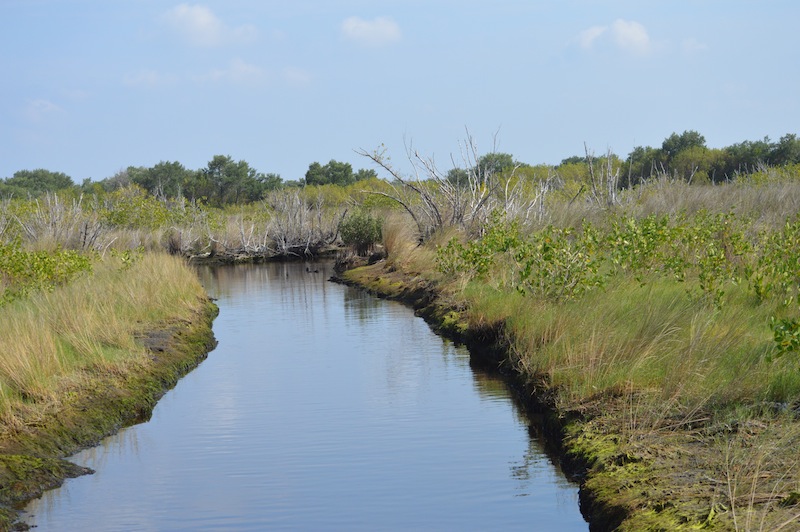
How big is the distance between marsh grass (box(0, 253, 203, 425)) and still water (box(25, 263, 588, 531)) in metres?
1.08

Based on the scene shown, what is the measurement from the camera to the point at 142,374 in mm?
15414

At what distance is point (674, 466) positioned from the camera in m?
8.41

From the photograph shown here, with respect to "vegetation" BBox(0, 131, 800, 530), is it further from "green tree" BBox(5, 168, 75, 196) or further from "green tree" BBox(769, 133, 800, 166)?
"green tree" BBox(5, 168, 75, 196)

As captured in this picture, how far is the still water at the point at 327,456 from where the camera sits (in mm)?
9133

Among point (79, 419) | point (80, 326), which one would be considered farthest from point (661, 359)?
point (80, 326)

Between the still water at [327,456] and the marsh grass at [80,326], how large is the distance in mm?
1078

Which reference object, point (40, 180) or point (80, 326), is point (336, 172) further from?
point (80, 326)

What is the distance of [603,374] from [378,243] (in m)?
27.8

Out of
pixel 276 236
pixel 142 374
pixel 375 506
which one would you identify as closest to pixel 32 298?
pixel 142 374

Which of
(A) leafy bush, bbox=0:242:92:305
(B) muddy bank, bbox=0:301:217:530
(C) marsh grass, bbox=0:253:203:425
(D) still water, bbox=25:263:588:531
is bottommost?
(D) still water, bbox=25:263:588:531

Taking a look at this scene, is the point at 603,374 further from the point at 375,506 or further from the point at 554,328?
the point at 375,506

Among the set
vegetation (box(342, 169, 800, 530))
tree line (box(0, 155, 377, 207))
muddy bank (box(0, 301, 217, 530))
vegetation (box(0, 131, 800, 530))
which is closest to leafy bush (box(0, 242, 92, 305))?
vegetation (box(0, 131, 800, 530))

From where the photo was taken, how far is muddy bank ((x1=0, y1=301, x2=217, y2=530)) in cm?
1002

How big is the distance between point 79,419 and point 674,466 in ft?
24.4
